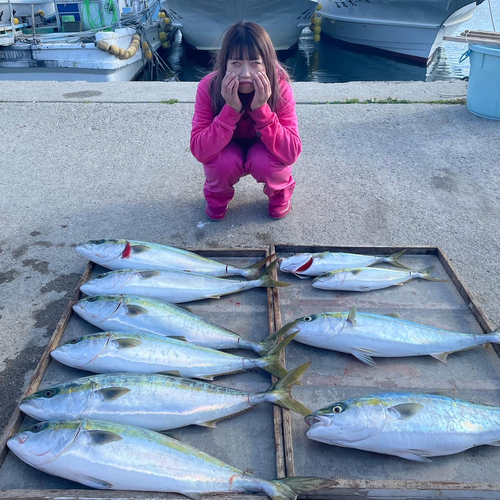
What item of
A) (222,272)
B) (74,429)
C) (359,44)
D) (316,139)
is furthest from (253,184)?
(359,44)

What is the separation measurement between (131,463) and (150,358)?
59 cm

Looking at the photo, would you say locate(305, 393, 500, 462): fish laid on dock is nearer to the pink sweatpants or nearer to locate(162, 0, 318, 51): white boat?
the pink sweatpants

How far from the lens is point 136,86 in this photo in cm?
772

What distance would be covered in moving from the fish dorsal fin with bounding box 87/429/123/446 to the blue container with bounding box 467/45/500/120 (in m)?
5.81

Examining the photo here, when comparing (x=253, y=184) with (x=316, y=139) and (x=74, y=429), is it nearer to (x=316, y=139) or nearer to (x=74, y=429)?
(x=316, y=139)

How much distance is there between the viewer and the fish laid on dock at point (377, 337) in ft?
8.03

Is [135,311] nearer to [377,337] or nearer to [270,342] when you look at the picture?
[270,342]

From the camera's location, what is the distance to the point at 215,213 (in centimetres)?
392

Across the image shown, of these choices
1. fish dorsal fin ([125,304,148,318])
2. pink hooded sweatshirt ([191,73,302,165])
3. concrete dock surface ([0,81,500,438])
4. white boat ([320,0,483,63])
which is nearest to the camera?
fish dorsal fin ([125,304,148,318])

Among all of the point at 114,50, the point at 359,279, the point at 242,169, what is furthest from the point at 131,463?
the point at 114,50

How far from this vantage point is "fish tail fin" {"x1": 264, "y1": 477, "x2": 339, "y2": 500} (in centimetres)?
174

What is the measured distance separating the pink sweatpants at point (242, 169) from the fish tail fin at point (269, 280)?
37.9 inches

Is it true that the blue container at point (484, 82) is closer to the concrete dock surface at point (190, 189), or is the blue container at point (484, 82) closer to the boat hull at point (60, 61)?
the concrete dock surface at point (190, 189)

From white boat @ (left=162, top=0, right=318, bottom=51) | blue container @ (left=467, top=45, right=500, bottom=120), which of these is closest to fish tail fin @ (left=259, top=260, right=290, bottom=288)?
blue container @ (left=467, top=45, right=500, bottom=120)
